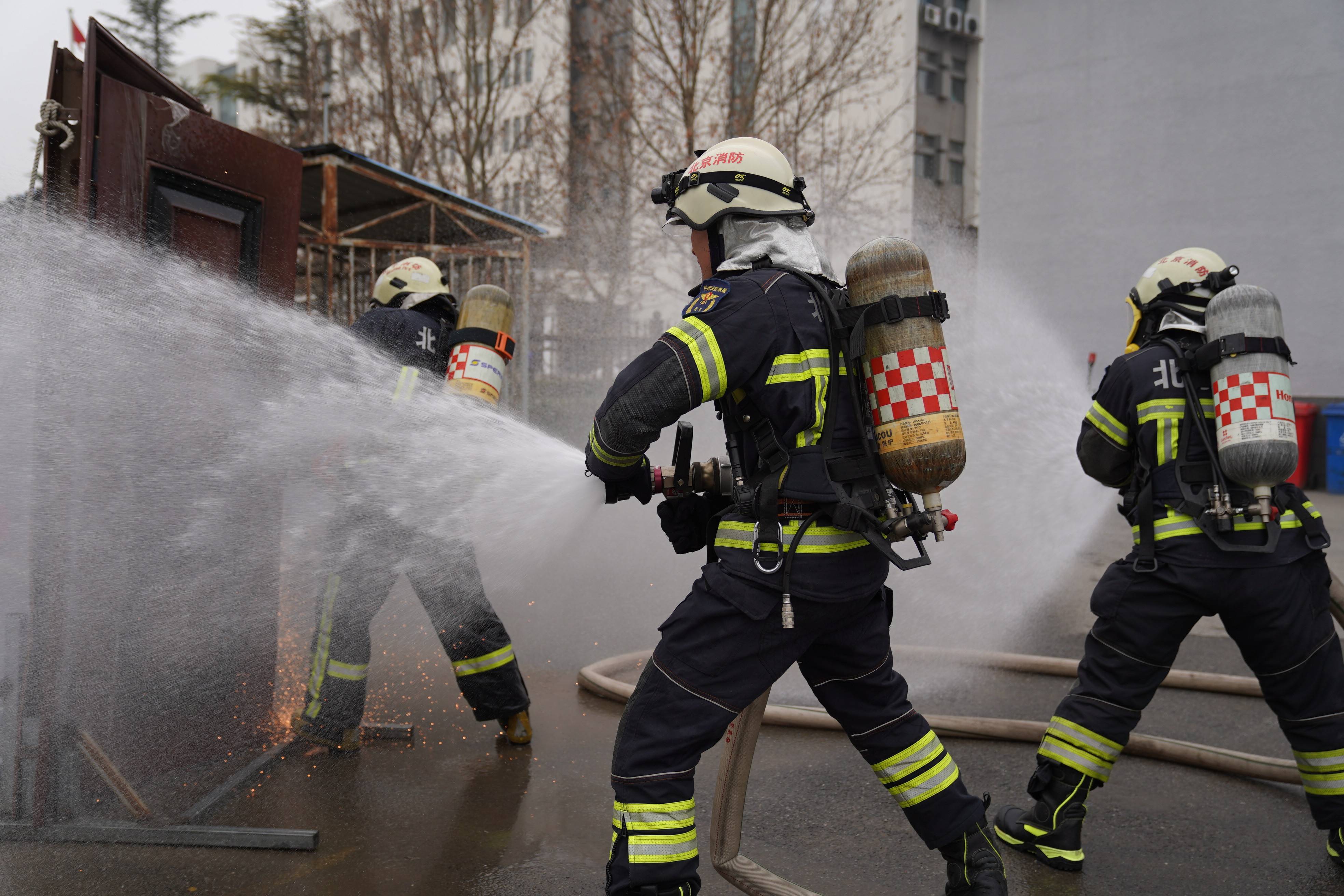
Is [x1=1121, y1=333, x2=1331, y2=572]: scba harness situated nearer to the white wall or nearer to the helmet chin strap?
the helmet chin strap

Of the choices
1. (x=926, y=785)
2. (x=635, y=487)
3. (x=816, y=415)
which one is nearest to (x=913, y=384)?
(x=816, y=415)

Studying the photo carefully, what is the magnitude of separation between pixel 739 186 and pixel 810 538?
3.03 feet

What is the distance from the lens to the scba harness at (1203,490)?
9.77ft

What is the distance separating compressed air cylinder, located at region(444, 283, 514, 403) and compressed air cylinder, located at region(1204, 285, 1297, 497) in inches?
99.1

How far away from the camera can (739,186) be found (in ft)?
8.37

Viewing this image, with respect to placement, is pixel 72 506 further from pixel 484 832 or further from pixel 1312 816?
pixel 1312 816

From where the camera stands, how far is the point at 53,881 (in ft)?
9.04

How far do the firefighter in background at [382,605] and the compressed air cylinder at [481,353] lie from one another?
127 mm

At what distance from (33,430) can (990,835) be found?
2.93 metres

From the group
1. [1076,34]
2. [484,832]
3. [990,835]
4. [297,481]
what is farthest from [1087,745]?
[1076,34]

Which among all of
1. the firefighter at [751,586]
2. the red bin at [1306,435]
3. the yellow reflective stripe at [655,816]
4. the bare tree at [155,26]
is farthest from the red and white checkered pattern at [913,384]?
the bare tree at [155,26]

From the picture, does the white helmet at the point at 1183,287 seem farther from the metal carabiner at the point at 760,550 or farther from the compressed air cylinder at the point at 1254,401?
the metal carabiner at the point at 760,550

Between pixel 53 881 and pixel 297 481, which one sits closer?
pixel 53 881

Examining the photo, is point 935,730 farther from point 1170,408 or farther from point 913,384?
point 913,384
